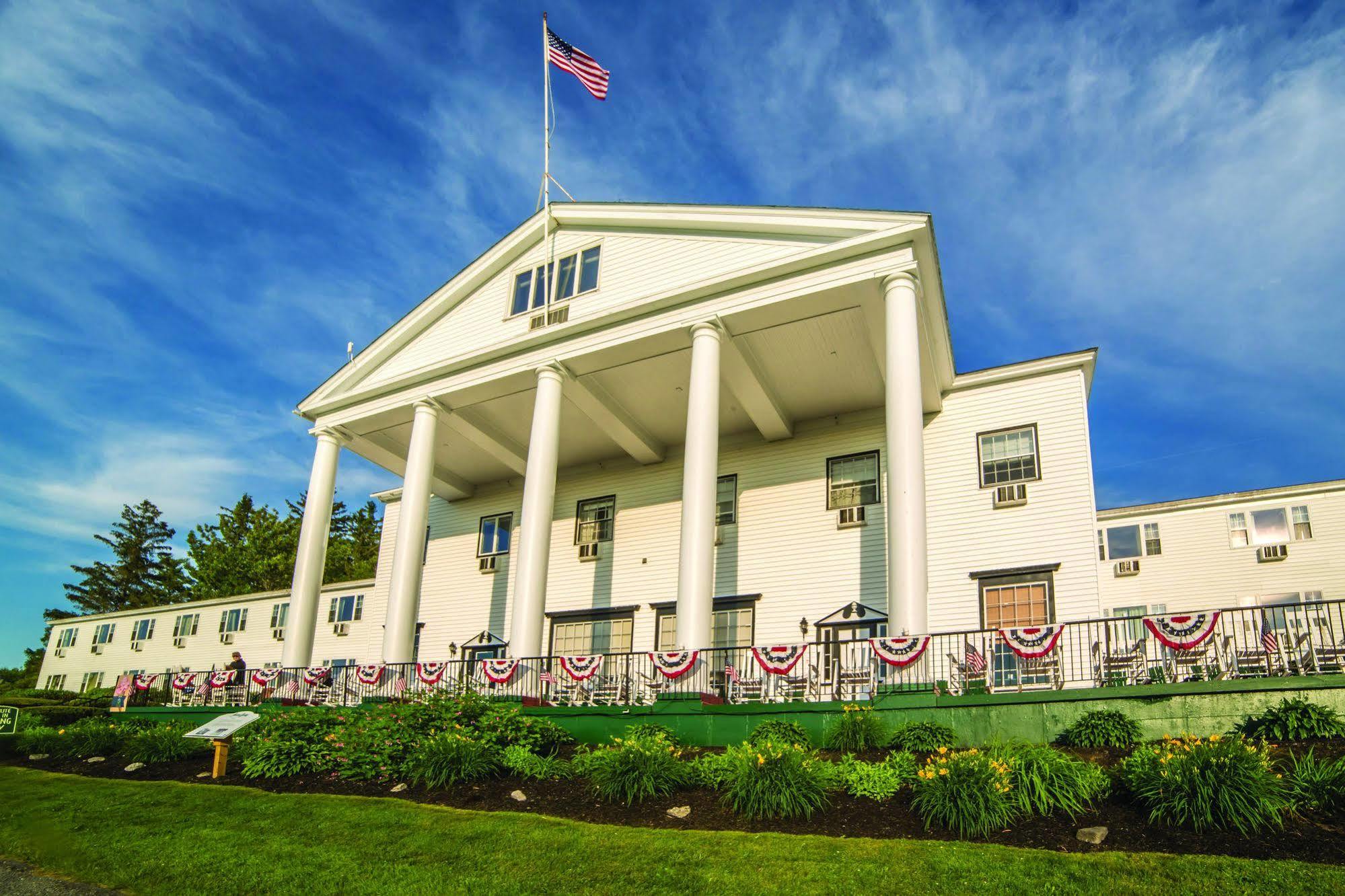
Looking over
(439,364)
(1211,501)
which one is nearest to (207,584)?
(439,364)

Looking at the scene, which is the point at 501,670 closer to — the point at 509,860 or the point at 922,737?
the point at 922,737

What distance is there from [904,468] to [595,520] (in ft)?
A: 39.5

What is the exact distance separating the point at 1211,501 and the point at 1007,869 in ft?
76.1

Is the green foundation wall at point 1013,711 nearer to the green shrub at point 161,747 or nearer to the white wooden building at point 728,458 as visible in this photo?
the white wooden building at point 728,458

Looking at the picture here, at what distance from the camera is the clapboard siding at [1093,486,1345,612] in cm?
2483

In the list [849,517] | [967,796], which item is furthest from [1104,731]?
[849,517]

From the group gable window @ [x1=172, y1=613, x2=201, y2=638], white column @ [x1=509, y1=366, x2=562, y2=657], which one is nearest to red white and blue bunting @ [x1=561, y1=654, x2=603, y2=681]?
white column @ [x1=509, y1=366, x2=562, y2=657]

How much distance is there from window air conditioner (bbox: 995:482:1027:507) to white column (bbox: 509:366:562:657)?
9992 mm

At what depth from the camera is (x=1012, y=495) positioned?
2023cm

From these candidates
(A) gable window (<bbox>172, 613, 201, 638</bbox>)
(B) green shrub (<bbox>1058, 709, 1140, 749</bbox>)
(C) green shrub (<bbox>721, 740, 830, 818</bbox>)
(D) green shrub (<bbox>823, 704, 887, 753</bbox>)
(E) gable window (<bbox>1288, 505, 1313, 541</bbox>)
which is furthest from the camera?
(A) gable window (<bbox>172, 613, 201, 638</bbox>)

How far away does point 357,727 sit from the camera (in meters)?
14.2

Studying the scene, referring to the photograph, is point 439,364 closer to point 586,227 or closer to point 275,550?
point 586,227

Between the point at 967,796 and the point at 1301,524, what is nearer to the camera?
the point at 967,796

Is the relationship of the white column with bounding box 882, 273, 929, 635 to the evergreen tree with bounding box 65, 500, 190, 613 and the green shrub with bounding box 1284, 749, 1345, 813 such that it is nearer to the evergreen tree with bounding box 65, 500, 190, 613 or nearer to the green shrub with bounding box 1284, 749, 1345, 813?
the green shrub with bounding box 1284, 749, 1345, 813
